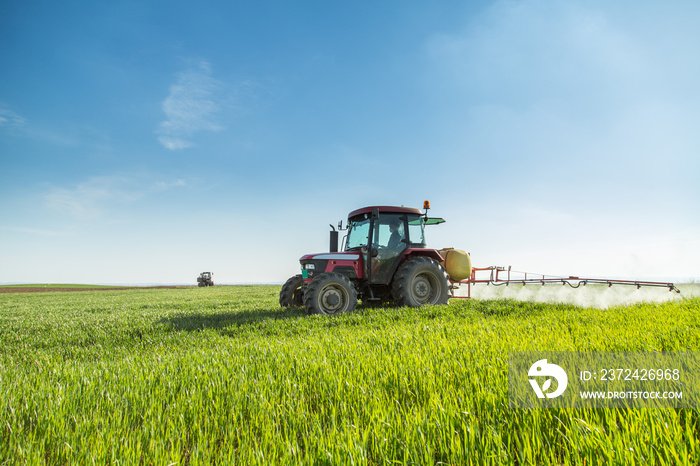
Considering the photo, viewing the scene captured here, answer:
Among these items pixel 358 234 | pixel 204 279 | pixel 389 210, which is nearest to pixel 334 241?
pixel 358 234

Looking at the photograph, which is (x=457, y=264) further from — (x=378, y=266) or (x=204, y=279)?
(x=204, y=279)

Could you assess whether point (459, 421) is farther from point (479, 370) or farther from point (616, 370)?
point (616, 370)

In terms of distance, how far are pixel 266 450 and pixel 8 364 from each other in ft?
16.9

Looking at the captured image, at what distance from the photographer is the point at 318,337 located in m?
5.62

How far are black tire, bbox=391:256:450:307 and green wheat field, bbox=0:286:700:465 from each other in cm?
312

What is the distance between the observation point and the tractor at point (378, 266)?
830 cm

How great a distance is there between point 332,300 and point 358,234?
215cm

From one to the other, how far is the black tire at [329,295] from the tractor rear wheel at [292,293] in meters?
1.74

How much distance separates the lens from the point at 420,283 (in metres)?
9.23

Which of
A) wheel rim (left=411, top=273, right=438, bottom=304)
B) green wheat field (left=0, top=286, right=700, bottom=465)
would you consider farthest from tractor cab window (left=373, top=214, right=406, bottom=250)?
green wheat field (left=0, top=286, right=700, bottom=465)

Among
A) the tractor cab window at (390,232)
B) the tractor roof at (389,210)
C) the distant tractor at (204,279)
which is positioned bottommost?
the distant tractor at (204,279)

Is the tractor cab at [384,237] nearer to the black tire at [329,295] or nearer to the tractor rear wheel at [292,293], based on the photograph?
the black tire at [329,295]

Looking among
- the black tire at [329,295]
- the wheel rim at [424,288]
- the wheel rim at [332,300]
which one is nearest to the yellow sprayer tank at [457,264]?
the wheel rim at [424,288]

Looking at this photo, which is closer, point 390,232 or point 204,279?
point 390,232
